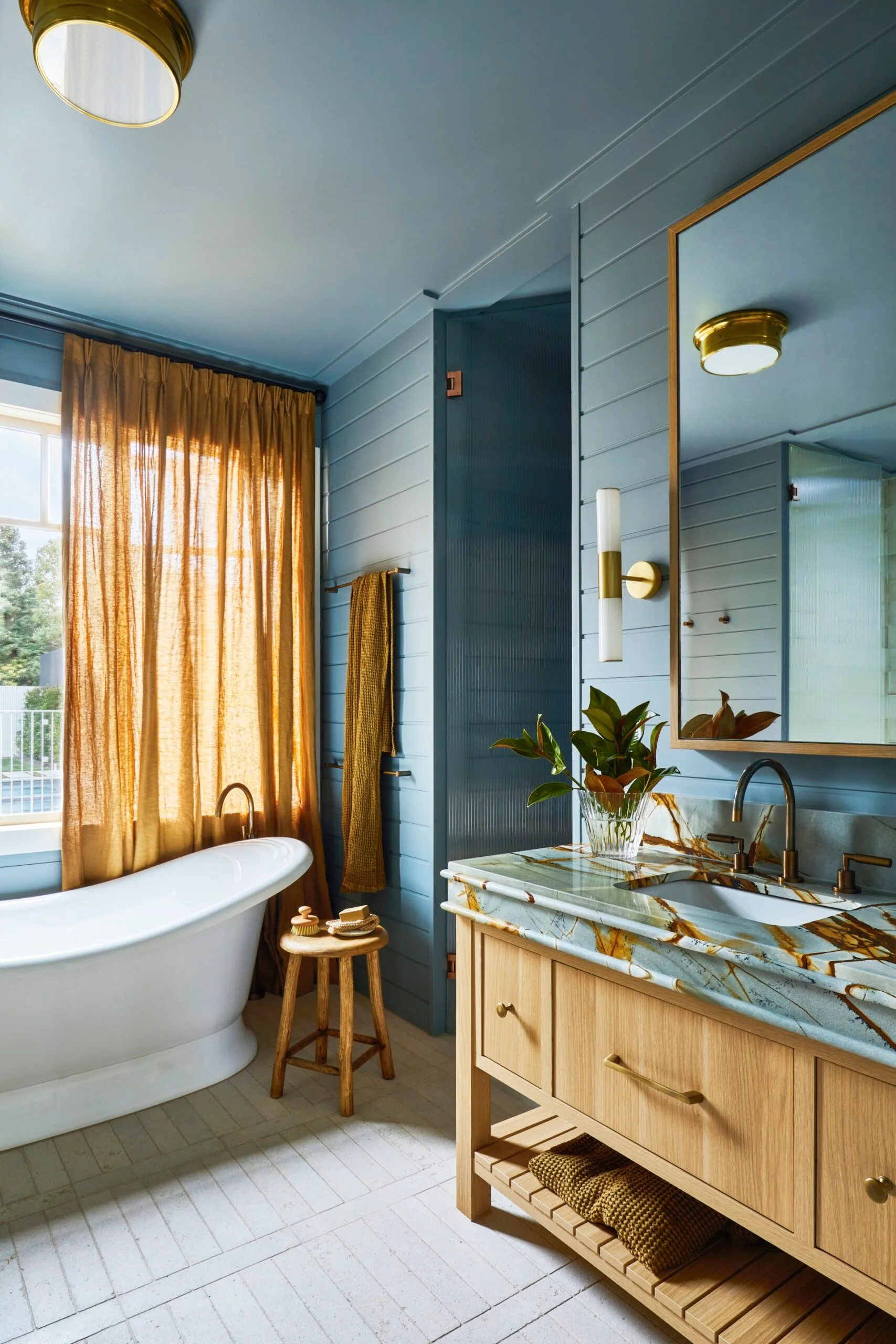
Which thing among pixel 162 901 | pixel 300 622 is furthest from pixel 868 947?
pixel 300 622

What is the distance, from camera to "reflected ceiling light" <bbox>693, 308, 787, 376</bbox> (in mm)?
1820

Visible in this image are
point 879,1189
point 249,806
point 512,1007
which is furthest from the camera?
point 249,806

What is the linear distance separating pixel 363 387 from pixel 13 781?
2.21 m

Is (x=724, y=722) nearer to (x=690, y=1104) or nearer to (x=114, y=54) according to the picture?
(x=690, y=1104)

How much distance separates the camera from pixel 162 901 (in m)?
3.10

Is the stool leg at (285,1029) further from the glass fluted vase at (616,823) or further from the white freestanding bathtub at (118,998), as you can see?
the glass fluted vase at (616,823)

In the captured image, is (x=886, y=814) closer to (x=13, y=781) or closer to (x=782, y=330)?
(x=782, y=330)

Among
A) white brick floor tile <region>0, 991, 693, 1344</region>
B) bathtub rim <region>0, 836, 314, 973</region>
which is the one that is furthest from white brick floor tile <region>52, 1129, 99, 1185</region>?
bathtub rim <region>0, 836, 314, 973</region>

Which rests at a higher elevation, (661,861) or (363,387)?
(363,387)

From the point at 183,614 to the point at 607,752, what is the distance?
210cm

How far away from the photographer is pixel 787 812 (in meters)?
1.65

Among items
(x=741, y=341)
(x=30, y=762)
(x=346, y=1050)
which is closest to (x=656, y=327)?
(x=741, y=341)

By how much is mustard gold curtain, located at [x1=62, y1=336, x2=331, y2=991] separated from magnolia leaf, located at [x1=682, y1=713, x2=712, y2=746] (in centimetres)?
208

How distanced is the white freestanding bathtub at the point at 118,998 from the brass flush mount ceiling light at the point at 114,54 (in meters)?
2.14
